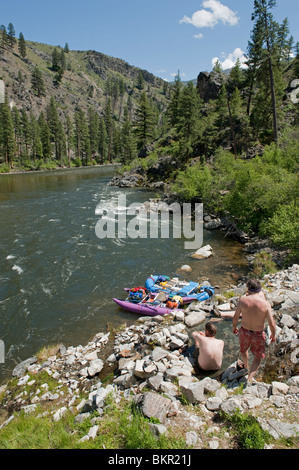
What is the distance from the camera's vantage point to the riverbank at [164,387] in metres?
4.45

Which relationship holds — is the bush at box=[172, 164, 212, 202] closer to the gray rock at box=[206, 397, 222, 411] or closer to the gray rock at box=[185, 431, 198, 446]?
the gray rock at box=[206, 397, 222, 411]

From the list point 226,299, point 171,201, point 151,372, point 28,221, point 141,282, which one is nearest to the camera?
point 151,372

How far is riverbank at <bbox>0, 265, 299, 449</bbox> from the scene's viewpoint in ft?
14.6

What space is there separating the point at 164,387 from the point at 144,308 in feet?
18.5

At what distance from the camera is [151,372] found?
21.3 feet

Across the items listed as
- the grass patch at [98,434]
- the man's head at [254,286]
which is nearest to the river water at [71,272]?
the man's head at [254,286]

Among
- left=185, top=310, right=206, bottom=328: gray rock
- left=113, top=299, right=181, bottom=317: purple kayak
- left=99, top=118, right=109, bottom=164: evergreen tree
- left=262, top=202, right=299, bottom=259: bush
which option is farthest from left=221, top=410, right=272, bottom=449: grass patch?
left=99, top=118, right=109, bottom=164: evergreen tree

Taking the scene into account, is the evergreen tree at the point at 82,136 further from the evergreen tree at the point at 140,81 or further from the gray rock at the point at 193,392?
the evergreen tree at the point at 140,81

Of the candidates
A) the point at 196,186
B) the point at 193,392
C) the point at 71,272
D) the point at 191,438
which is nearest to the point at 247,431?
the point at 191,438

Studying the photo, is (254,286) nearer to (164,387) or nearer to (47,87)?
(164,387)

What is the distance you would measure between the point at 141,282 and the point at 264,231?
8272 mm

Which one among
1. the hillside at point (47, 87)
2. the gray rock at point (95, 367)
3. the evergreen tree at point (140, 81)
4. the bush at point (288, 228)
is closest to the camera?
the gray rock at point (95, 367)
